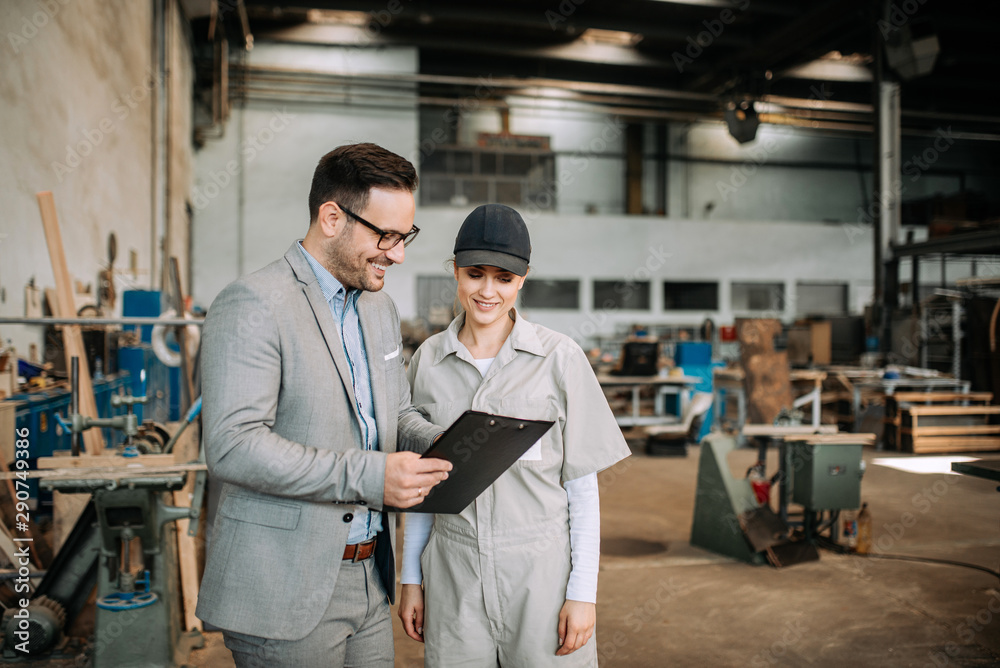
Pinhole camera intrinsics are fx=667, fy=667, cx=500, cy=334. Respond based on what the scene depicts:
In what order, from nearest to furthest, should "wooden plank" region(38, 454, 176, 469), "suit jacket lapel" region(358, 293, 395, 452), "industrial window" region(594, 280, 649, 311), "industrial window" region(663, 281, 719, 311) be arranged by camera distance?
"suit jacket lapel" region(358, 293, 395, 452), "wooden plank" region(38, 454, 176, 469), "industrial window" region(594, 280, 649, 311), "industrial window" region(663, 281, 719, 311)

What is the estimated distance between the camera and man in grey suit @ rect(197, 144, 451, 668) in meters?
1.09

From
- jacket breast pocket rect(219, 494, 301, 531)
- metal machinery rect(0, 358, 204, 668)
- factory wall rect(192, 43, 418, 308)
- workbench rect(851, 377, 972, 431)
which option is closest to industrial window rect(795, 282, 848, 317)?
workbench rect(851, 377, 972, 431)

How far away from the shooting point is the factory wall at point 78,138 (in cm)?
374

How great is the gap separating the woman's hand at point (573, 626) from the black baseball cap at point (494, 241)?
69 cm

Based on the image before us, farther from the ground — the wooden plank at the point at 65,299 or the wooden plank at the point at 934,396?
the wooden plank at the point at 65,299

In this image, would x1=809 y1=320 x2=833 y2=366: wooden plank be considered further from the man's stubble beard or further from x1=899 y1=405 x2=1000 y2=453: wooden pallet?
the man's stubble beard

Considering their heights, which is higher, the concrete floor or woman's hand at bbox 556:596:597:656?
woman's hand at bbox 556:596:597:656

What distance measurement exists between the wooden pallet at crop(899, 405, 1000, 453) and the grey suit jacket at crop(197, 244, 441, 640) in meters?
7.80

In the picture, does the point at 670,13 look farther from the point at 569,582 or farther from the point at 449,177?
the point at 569,582

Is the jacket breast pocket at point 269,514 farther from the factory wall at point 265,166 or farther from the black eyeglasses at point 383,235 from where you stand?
the factory wall at point 265,166

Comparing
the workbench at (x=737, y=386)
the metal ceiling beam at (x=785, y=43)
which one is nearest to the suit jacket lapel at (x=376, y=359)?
the workbench at (x=737, y=386)

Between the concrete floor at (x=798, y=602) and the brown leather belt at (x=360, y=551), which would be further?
the concrete floor at (x=798, y=602)

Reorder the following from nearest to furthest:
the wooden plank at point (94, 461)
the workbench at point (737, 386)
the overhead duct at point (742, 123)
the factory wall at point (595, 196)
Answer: the wooden plank at point (94, 461), the workbench at point (737, 386), the overhead duct at point (742, 123), the factory wall at point (595, 196)

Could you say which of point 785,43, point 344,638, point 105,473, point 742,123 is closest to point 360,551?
point 344,638
